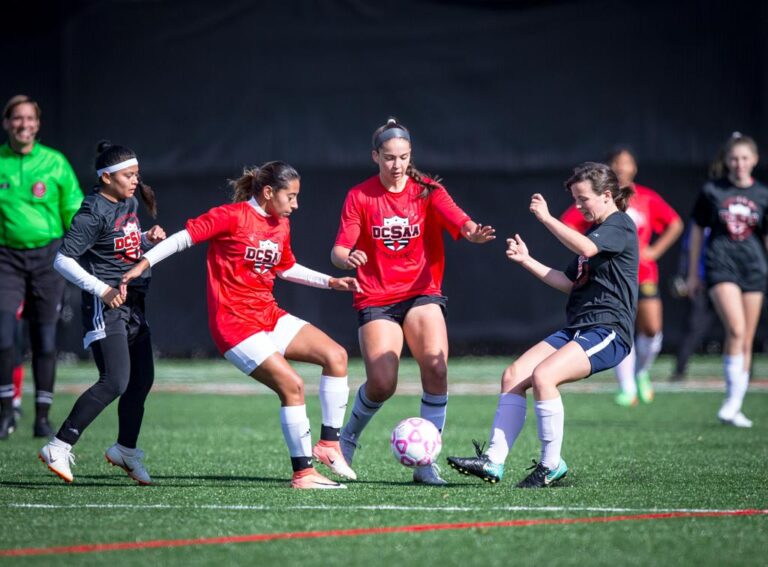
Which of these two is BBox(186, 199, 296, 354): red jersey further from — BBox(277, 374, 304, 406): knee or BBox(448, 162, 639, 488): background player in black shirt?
BBox(448, 162, 639, 488): background player in black shirt

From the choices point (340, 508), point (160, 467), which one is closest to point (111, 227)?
point (160, 467)

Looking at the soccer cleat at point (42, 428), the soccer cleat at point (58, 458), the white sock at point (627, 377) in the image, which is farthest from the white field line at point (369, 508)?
the white sock at point (627, 377)

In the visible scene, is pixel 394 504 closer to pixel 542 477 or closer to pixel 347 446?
pixel 542 477

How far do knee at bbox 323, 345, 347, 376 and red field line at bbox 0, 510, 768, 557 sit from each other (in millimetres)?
1740

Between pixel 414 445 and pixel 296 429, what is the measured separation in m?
0.65

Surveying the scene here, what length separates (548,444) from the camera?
6281mm

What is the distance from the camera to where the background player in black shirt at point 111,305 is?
6426 mm

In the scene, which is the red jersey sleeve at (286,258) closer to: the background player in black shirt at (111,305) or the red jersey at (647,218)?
the background player in black shirt at (111,305)

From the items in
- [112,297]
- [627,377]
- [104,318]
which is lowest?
[627,377]

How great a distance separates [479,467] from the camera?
6.23 metres

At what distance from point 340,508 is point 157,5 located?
12.3 metres

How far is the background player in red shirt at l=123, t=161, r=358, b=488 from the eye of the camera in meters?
6.46

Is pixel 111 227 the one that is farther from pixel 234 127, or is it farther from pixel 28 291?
pixel 234 127

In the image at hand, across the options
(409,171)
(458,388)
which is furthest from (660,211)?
(409,171)
